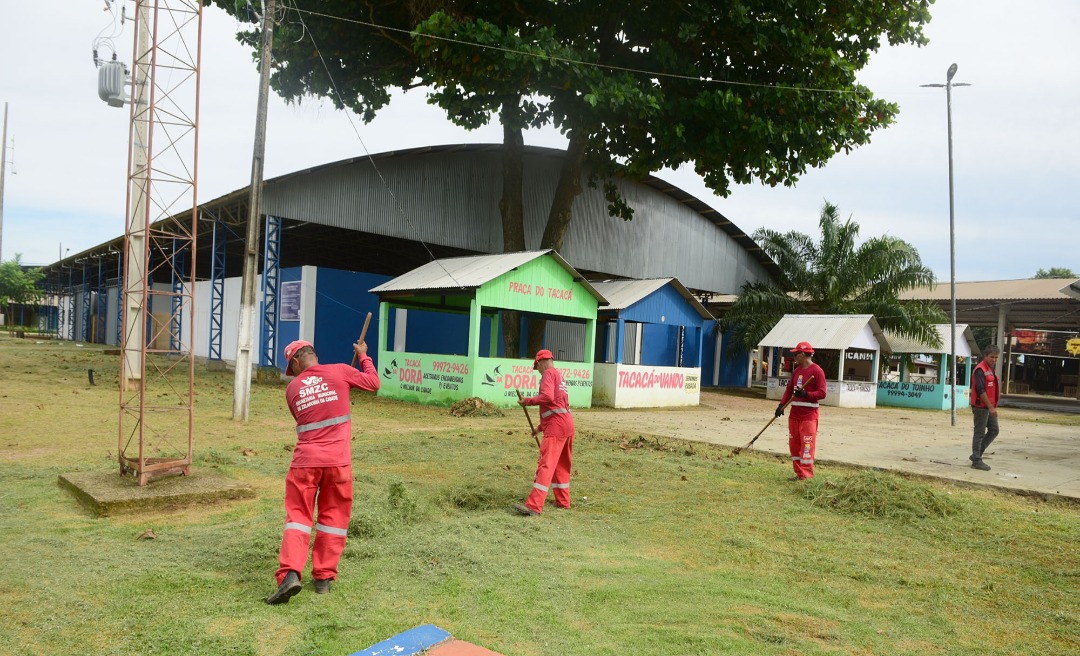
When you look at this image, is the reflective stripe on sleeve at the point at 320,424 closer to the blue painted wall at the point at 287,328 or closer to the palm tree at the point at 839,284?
the blue painted wall at the point at 287,328

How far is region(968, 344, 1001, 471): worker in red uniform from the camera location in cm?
1082

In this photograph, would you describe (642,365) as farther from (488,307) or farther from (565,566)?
(565,566)

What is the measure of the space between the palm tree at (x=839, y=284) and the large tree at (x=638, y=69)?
9.04 meters

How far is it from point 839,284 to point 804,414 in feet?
71.7

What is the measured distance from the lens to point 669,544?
657 cm

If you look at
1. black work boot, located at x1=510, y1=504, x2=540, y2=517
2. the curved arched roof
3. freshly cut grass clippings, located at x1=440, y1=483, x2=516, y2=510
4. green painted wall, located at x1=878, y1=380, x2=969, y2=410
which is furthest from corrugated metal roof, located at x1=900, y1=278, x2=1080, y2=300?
black work boot, located at x1=510, y1=504, x2=540, y2=517

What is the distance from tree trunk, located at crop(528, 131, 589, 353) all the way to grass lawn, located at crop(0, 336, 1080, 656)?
12.7 meters

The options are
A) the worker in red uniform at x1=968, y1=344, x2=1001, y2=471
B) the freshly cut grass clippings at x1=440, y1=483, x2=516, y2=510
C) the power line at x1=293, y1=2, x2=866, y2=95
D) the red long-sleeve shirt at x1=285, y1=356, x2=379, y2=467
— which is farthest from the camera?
the power line at x1=293, y1=2, x2=866, y2=95

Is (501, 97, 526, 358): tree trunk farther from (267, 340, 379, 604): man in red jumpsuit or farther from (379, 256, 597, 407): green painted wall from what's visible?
(267, 340, 379, 604): man in red jumpsuit

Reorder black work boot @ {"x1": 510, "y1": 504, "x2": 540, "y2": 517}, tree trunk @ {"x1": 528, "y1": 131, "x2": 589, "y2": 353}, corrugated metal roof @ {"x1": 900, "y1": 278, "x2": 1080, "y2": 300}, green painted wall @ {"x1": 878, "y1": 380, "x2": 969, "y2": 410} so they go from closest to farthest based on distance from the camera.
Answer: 1. black work boot @ {"x1": 510, "y1": 504, "x2": 540, "y2": 517}
2. tree trunk @ {"x1": 528, "y1": 131, "x2": 589, "y2": 353}
3. green painted wall @ {"x1": 878, "y1": 380, "x2": 969, "y2": 410}
4. corrugated metal roof @ {"x1": 900, "y1": 278, "x2": 1080, "y2": 300}

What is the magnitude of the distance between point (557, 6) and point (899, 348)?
1817 cm

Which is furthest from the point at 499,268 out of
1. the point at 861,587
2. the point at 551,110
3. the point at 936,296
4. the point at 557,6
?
the point at 936,296

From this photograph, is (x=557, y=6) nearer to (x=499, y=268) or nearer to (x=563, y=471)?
(x=499, y=268)

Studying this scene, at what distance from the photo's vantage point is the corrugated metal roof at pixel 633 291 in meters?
21.0
